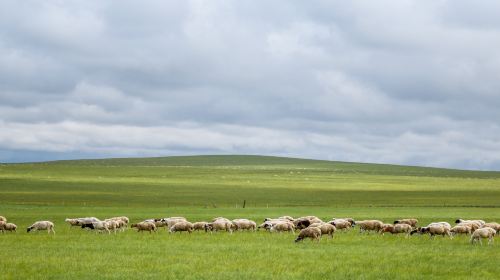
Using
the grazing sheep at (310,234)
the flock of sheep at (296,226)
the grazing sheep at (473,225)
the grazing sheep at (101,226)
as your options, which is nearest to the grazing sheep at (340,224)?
the flock of sheep at (296,226)

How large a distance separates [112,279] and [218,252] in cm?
600

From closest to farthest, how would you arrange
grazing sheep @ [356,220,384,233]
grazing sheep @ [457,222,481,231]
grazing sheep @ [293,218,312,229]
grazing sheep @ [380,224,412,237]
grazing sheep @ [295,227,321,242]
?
grazing sheep @ [295,227,321,242]
grazing sheep @ [380,224,412,237]
grazing sheep @ [457,222,481,231]
grazing sheep @ [356,220,384,233]
grazing sheep @ [293,218,312,229]

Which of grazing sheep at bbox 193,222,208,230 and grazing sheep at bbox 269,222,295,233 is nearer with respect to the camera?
grazing sheep at bbox 269,222,295,233

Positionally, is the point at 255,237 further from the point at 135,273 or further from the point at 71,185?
the point at 71,185

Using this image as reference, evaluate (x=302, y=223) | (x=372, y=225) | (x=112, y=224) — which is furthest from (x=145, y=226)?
(x=372, y=225)

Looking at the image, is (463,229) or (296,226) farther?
(296,226)

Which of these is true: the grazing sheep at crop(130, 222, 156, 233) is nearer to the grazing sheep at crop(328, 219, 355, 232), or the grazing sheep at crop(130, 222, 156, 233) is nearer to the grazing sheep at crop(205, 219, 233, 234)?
the grazing sheep at crop(205, 219, 233, 234)

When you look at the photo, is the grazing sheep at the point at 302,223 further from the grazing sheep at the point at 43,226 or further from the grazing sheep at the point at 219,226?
the grazing sheep at the point at 43,226

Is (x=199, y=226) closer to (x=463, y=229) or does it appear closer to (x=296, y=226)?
(x=296, y=226)

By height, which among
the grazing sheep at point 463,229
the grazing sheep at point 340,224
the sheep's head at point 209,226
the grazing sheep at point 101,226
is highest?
the grazing sheep at point 463,229

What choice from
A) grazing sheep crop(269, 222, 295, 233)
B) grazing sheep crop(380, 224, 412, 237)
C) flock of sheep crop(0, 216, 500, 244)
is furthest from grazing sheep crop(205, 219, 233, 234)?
grazing sheep crop(380, 224, 412, 237)

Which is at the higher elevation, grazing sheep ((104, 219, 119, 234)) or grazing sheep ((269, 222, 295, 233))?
grazing sheep ((269, 222, 295, 233))

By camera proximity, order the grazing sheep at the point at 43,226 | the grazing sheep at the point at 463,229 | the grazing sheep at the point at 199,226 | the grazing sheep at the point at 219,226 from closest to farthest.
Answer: the grazing sheep at the point at 463,229
the grazing sheep at the point at 43,226
the grazing sheep at the point at 219,226
the grazing sheep at the point at 199,226

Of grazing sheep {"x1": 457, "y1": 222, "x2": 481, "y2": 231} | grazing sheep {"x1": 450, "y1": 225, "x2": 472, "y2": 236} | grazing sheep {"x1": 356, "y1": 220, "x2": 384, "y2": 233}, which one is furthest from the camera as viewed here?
grazing sheep {"x1": 356, "y1": 220, "x2": 384, "y2": 233}
